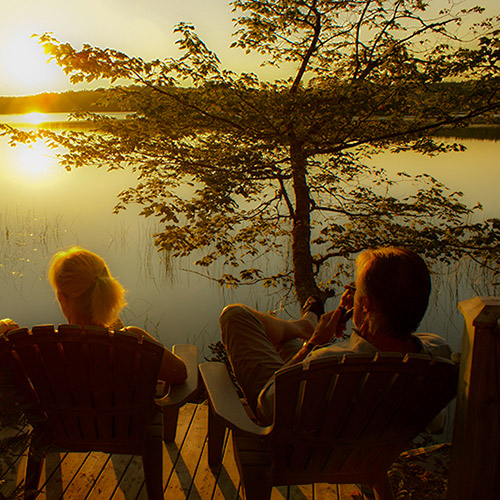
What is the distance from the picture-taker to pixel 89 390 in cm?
161

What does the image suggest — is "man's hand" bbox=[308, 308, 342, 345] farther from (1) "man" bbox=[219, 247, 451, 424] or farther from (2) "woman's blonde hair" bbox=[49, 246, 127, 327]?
(2) "woman's blonde hair" bbox=[49, 246, 127, 327]

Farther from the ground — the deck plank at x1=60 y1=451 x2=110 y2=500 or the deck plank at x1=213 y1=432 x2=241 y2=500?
the deck plank at x1=60 y1=451 x2=110 y2=500

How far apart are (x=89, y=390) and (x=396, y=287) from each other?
44.7 inches

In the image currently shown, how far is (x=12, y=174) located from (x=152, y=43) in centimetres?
1126

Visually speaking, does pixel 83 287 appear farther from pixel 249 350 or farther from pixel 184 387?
pixel 249 350

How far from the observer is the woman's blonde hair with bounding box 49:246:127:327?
1.72m

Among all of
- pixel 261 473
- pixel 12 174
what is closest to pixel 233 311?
pixel 261 473

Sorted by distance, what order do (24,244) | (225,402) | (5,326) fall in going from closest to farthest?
(225,402)
(5,326)
(24,244)

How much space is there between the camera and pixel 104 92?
4074 mm

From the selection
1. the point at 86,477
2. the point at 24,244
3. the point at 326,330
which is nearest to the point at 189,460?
the point at 86,477

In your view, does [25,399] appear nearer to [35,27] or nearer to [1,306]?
[35,27]

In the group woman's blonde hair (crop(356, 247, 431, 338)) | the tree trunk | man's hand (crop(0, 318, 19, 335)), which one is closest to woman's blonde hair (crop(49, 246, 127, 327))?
man's hand (crop(0, 318, 19, 335))

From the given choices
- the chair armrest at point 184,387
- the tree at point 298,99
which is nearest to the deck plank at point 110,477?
the chair armrest at point 184,387

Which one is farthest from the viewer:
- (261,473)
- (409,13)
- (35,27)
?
(409,13)
